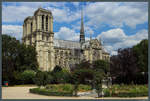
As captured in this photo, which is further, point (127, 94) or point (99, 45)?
point (99, 45)

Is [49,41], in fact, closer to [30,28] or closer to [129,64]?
[30,28]

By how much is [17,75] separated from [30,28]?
111 ft

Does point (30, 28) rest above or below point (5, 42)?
above

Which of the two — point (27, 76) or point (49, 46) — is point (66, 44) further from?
point (27, 76)

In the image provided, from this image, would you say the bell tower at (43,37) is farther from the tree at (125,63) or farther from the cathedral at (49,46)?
the tree at (125,63)

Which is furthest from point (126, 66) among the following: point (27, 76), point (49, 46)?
point (49, 46)

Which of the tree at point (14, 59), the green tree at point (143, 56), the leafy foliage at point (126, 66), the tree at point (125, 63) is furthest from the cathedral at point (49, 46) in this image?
the tree at point (125, 63)

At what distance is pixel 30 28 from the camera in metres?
66.9

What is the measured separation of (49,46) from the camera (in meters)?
62.3

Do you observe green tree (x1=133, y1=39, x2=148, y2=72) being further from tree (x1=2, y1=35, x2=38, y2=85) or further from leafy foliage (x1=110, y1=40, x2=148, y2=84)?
tree (x1=2, y1=35, x2=38, y2=85)

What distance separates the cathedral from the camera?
59.9 meters

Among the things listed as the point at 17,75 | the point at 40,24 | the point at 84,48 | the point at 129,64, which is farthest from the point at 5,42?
the point at 84,48

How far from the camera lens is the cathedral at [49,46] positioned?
197 feet

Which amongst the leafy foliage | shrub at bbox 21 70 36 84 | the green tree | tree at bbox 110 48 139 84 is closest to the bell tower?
shrub at bbox 21 70 36 84
